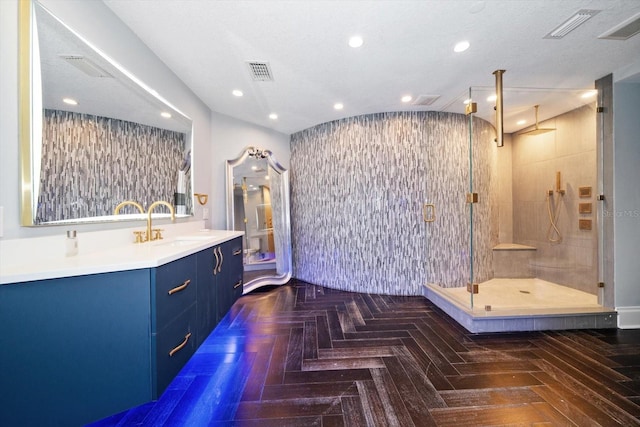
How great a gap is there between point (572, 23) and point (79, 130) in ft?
10.8

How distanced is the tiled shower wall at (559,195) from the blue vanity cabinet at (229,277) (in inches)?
144

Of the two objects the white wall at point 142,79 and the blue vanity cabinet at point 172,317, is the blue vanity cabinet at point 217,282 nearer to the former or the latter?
the blue vanity cabinet at point 172,317

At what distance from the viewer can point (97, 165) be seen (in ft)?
4.90

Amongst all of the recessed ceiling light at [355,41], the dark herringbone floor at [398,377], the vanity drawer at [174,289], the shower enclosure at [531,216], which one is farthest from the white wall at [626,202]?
the vanity drawer at [174,289]

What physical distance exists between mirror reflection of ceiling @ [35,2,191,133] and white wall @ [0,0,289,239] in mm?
92

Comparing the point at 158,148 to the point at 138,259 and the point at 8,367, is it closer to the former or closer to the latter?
the point at 138,259

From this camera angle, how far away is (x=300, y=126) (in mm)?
3695

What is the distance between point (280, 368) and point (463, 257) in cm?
268

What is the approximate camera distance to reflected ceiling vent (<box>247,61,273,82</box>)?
2158 mm

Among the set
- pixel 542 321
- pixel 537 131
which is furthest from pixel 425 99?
pixel 542 321

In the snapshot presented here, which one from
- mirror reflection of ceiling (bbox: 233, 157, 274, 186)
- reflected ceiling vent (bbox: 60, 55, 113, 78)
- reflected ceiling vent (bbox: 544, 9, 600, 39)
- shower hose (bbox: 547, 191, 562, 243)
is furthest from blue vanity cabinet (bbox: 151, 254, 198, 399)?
shower hose (bbox: 547, 191, 562, 243)

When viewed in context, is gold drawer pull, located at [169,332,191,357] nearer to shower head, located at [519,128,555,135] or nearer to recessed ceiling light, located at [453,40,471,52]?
recessed ceiling light, located at [453,40,471,52]

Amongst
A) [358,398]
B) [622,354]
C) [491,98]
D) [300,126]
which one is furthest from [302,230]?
[622,354]

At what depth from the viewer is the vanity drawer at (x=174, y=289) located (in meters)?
1.15
